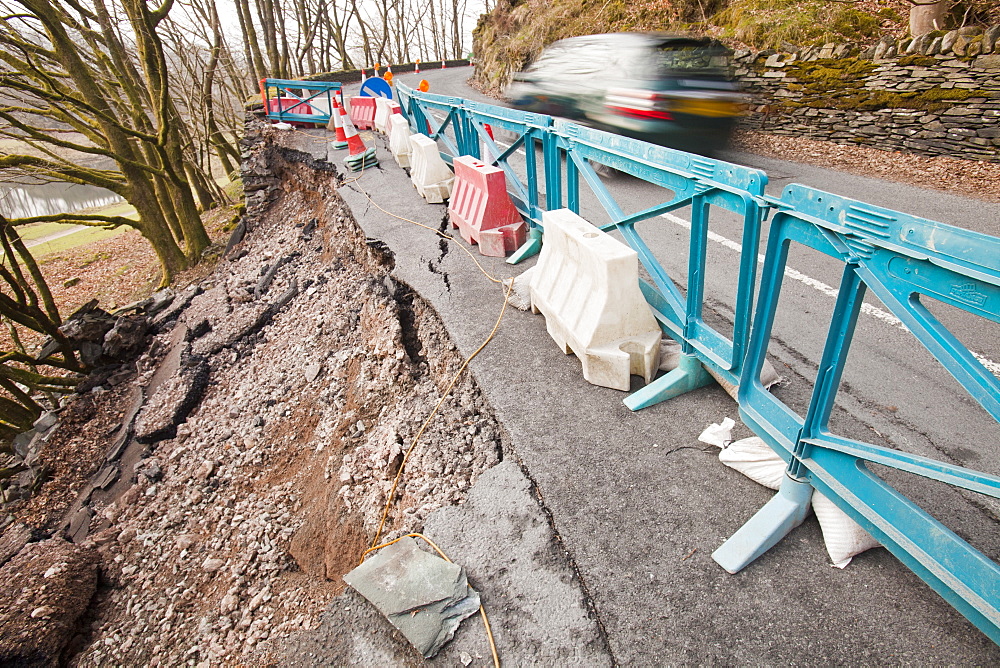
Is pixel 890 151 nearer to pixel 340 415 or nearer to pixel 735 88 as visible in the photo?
pixel 735 88

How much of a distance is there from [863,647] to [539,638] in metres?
1.30

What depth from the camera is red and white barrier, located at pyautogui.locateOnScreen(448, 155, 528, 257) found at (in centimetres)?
589

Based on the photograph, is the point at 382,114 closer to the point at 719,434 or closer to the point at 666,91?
the point at 666,91

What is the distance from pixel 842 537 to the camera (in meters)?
2.42

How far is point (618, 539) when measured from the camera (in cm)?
263

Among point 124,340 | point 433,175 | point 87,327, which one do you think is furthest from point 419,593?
point 87,327

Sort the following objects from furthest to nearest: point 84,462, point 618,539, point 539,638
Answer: point 84,462
point 618,539
point 539,638

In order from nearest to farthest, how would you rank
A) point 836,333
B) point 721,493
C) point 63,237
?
point 836,333 → point 721,493 → point 63,237

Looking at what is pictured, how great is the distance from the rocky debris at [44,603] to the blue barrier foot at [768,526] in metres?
4.40

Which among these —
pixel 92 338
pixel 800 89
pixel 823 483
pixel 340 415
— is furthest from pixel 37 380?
pixel 800 89

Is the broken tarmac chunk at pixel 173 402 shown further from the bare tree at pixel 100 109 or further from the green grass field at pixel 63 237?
the green grass field at pixel 63 237

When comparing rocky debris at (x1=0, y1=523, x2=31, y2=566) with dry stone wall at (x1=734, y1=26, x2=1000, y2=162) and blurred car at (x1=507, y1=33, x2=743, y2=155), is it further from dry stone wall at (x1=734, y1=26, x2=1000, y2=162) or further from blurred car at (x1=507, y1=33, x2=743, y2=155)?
dry stone wall at (x1=734, y1=26, x2=1000, y2=162)

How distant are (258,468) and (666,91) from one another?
23.5 ft

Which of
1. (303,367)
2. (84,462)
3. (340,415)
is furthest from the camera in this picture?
(84,462)
